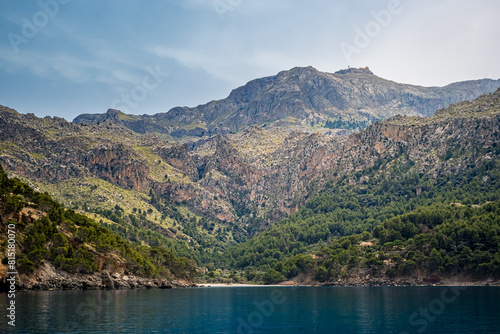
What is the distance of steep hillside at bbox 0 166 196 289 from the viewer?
5069 inches

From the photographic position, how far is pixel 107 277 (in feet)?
541

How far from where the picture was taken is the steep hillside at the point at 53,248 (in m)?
129

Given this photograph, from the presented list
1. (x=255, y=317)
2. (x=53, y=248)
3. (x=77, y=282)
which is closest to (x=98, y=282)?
(x=77, y=282)

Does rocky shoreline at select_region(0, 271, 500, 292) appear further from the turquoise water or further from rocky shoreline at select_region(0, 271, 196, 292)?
the turquoise water

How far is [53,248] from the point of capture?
14112 centimetres

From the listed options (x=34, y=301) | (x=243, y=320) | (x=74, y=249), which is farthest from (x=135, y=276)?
(x=243, y=320)

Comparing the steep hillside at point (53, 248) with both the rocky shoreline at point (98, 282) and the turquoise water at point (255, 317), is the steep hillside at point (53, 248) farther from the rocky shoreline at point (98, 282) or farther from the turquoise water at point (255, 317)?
the turquoise water at point (255, 317)

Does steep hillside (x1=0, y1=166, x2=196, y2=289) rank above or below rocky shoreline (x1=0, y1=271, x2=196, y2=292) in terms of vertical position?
above

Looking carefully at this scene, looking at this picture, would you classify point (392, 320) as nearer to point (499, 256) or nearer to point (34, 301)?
point (34, 301)

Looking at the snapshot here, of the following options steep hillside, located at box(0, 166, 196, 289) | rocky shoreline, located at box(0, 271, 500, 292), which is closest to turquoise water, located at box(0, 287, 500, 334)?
steep hillside, located at box(0, 166, 196, 289)

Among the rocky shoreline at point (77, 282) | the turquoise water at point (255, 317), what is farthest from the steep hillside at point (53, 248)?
the turquoise water at point (255, 317)

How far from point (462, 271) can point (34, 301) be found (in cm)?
16339

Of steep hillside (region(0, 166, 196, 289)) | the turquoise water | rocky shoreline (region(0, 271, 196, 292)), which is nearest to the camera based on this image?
the turquoise water

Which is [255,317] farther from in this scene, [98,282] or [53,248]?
[98,282]
